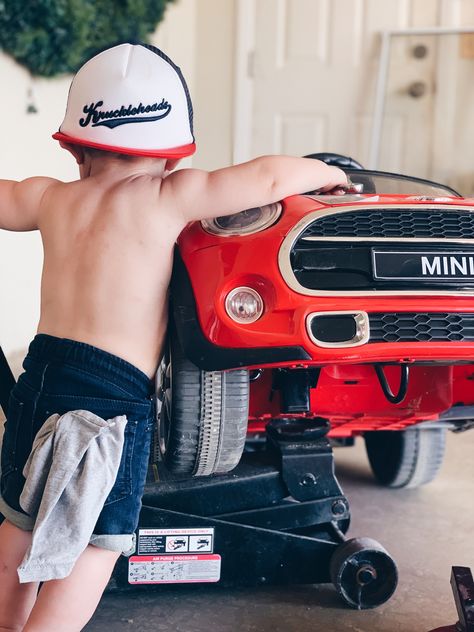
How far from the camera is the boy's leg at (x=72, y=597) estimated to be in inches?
57.5

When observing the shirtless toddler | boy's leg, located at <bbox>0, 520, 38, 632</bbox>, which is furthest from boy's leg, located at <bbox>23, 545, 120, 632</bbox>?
boy's leg, located at <bbox>0, 520, 38, 632</bbox>

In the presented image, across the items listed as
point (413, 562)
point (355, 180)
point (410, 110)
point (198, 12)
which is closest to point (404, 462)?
point (413, 562)

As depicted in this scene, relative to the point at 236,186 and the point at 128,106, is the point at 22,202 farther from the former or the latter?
the point at 236,186

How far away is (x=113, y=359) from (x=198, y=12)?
4.71 meters

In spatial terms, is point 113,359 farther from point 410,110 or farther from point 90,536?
point 410,110

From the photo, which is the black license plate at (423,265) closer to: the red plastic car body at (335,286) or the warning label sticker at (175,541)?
the red plastic car body at (335,286)

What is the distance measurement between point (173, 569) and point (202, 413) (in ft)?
1.69

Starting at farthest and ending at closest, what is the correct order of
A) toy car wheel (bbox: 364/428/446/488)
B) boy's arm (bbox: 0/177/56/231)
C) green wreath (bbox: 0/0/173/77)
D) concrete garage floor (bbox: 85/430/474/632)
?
green wreath (bbox: 0/0/173/77), toy car wheel (bbox: 364/428/446/488), concrete garage floor (bbox: 85/430/474/632), boy's arm (bbox: 0/177/56/231)

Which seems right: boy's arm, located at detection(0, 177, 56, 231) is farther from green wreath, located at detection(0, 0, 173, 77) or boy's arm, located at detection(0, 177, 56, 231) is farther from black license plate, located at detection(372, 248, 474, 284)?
green wreath, located at detection(0, 0, 173, 77)

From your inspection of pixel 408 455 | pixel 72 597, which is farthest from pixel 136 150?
pixel 408 455

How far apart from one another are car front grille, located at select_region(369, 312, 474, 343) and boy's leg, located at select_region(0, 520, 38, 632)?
2.51 feet

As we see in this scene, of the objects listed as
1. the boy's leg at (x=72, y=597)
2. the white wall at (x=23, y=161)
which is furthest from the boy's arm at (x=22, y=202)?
the white wall at (x=23, y=161)

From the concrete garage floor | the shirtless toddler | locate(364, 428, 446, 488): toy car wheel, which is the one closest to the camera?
the shirtless toddler

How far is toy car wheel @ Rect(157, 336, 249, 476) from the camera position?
1609mm
